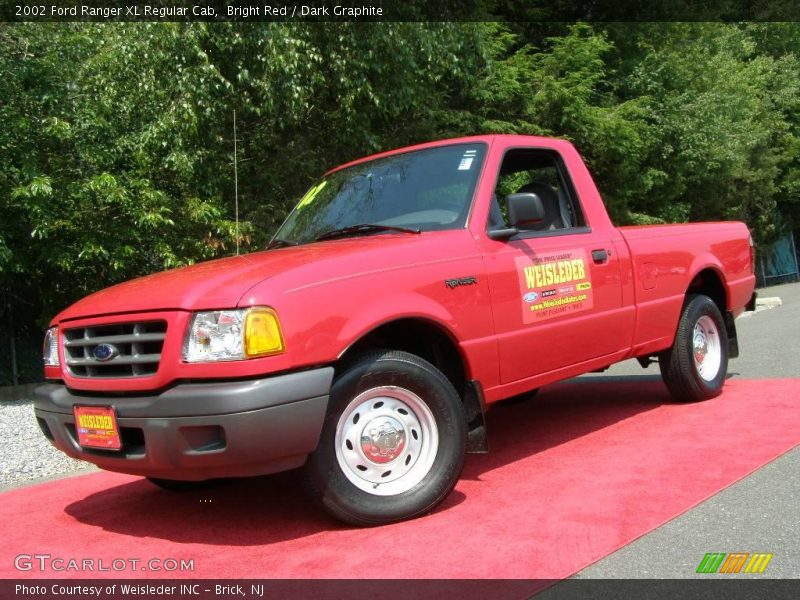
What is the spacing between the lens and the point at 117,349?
12.8 feet

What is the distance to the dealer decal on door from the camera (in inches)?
191

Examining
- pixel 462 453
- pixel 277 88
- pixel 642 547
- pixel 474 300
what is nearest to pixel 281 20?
pixel 277 88

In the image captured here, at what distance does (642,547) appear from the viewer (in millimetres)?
3578

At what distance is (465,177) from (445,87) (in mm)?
9821

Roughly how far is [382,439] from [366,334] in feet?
1.73

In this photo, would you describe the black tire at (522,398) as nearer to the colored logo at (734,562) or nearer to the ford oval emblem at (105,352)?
the colored logo at (734,562)

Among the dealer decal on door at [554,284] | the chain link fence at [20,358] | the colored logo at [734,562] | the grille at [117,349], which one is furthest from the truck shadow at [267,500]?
the chain link fence at [20,358]

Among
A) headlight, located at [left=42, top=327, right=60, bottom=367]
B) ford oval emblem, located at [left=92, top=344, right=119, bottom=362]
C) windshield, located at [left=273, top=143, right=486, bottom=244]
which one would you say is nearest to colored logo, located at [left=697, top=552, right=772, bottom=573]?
windshield, located at [left=273, top=143, right=486, bottom=244]

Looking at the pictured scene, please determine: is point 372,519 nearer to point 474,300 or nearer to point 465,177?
point 474,300

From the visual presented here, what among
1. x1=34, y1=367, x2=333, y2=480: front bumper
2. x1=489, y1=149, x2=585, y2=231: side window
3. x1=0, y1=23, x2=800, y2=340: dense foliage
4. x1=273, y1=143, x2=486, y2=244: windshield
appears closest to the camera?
x1=34, y1=367, x2=333, y2=480: front bumper

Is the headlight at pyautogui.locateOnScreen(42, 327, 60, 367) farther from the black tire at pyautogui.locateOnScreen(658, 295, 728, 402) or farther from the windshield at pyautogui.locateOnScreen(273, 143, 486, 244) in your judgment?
the black tire at pyautogui.locateOnScreen(658, 295, 728, 402)

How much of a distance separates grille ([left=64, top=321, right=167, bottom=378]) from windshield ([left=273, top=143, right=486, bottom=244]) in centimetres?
154

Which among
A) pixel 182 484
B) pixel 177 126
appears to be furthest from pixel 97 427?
pixel 177 126

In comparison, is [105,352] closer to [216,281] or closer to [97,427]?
[97,427]
